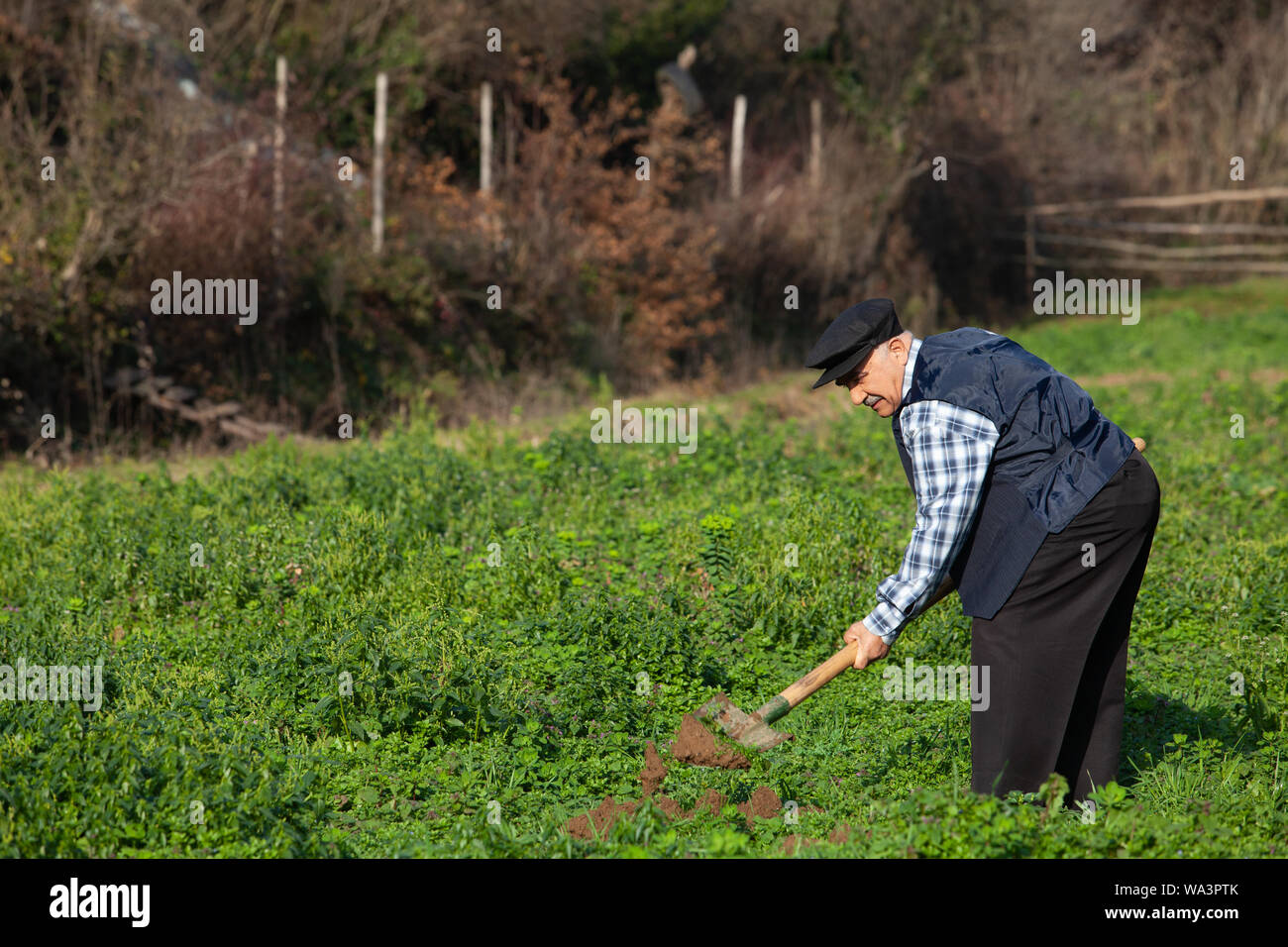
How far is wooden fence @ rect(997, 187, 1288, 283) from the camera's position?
23.0 meters

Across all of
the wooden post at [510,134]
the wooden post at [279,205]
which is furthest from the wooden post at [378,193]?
the wooden post at [510,134]

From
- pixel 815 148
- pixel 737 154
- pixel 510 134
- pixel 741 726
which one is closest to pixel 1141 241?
pixel 815 148

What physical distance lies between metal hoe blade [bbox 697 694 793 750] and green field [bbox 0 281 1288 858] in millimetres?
133

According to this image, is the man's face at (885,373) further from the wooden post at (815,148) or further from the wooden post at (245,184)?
the wooden post at (815,148)

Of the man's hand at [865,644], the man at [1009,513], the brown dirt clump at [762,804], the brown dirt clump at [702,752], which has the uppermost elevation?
the man at [1009,513]

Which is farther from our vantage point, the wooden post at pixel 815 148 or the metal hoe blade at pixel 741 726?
the wooden post at pixel 815 148

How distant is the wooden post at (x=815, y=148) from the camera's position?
19.7 meters

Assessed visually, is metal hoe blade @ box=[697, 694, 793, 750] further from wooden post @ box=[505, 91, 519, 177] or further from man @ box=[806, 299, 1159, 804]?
wooden post @ box=[505, 91, 519, 177]

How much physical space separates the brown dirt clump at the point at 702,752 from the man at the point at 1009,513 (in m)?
0.94

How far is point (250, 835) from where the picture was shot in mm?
3693

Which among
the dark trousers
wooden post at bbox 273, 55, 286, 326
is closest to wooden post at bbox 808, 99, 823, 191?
wooden post at bbox 273, 55, 286, 326

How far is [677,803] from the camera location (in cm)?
425

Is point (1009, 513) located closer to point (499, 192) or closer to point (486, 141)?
point (499, 192)
